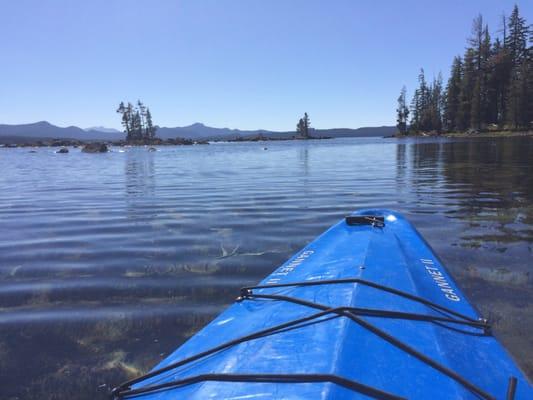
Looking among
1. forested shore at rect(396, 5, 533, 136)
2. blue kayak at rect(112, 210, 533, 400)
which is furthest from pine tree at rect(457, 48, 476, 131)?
blue kayak at rect(112, 210, 533, 400)

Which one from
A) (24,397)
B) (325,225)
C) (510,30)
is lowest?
(24,397)

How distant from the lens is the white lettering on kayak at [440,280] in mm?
3843

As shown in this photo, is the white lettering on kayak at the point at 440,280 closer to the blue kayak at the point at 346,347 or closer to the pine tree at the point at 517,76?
the blue kayak at the point at 346,347

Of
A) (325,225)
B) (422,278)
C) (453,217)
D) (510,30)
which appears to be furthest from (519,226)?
(510,30)

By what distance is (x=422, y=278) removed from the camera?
4184mm

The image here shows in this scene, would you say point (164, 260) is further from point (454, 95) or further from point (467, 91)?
point (454, 95)

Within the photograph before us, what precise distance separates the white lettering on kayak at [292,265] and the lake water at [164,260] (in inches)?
36.4

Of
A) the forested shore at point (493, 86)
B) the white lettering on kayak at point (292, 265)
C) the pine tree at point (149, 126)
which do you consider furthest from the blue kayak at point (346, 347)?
the pine tree at point (149, 126)

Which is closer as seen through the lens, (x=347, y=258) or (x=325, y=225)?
(x=347, y=258)

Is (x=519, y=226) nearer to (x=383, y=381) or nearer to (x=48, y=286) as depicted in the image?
(x=383, y=381)

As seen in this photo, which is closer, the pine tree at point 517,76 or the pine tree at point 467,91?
the pine tree at point 517,76

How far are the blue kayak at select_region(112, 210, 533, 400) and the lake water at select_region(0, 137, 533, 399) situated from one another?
113cm

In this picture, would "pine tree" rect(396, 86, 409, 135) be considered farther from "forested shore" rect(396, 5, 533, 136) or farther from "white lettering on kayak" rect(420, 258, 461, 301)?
"white lettering on kayak" rect(420, 258, 461, 301)

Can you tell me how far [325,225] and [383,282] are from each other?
515 cm
